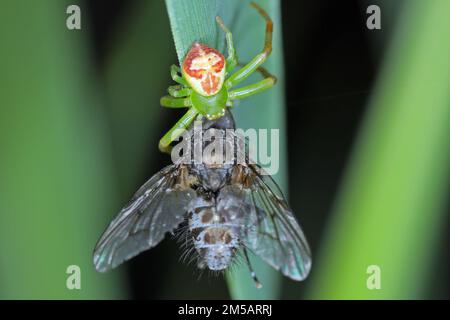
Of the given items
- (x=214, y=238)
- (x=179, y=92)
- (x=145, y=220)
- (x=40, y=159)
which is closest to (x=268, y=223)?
(x=214, y=238)

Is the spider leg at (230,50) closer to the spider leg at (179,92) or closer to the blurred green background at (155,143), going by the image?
the blurred green background at (155,143)

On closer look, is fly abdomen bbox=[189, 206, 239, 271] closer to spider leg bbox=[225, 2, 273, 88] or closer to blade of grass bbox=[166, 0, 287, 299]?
blade of grass bbox=[166, 0, 287, 299]

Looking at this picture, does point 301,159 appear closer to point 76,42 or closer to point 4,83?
point 76,42

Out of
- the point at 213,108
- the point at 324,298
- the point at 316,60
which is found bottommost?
the point at 324,298

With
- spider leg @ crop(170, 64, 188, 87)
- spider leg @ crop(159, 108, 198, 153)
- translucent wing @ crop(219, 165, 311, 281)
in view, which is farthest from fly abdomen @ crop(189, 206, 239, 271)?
spider leg @ crop(170, 64, 188, 87)

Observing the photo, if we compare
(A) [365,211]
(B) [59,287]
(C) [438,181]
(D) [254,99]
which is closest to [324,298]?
(A) [365,211]

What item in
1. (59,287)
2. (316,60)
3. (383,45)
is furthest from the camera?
(316,60)

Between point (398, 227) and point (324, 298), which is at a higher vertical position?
point (398, 227)

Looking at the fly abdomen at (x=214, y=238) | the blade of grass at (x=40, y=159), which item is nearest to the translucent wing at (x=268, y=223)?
the fly abdomen at (x=214, y=238)
